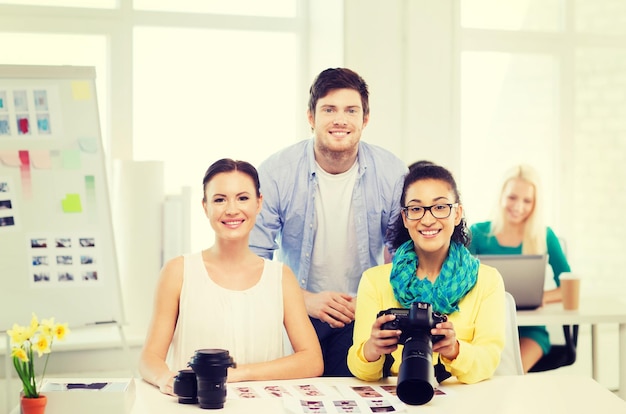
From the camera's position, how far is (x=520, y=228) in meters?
3.93

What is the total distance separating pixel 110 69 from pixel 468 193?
195 cm

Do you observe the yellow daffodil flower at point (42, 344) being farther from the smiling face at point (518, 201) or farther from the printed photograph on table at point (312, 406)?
the smiling face at point (518, 201)

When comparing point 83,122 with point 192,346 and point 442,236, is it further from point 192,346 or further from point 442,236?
point 442,236

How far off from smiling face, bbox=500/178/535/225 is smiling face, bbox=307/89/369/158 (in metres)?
1.46

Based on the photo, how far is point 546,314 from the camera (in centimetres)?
345

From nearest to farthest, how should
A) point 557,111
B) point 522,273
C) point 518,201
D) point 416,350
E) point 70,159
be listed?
point 416,350 < point 70,159 < point 522,273 < point 518,201 < point 557,111

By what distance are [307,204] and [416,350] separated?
3.29 ft

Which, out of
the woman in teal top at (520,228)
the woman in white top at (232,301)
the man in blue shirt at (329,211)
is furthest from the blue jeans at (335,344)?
the woman in teal top at (520,228)

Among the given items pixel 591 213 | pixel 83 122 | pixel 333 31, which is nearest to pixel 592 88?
pixel 591 213

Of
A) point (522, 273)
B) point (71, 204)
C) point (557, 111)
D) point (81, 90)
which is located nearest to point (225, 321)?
point (71, 204)

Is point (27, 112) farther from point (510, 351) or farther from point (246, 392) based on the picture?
point (510, 351)

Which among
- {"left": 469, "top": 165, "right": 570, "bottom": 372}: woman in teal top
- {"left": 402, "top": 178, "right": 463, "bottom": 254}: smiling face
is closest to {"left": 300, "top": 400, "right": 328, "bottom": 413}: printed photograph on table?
{"left": 402, "top": 178, "right": 463, "bottom": 254}: smiling face

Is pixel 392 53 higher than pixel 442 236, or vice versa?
pixel 392 53

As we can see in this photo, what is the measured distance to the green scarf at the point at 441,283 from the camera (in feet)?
7.22
